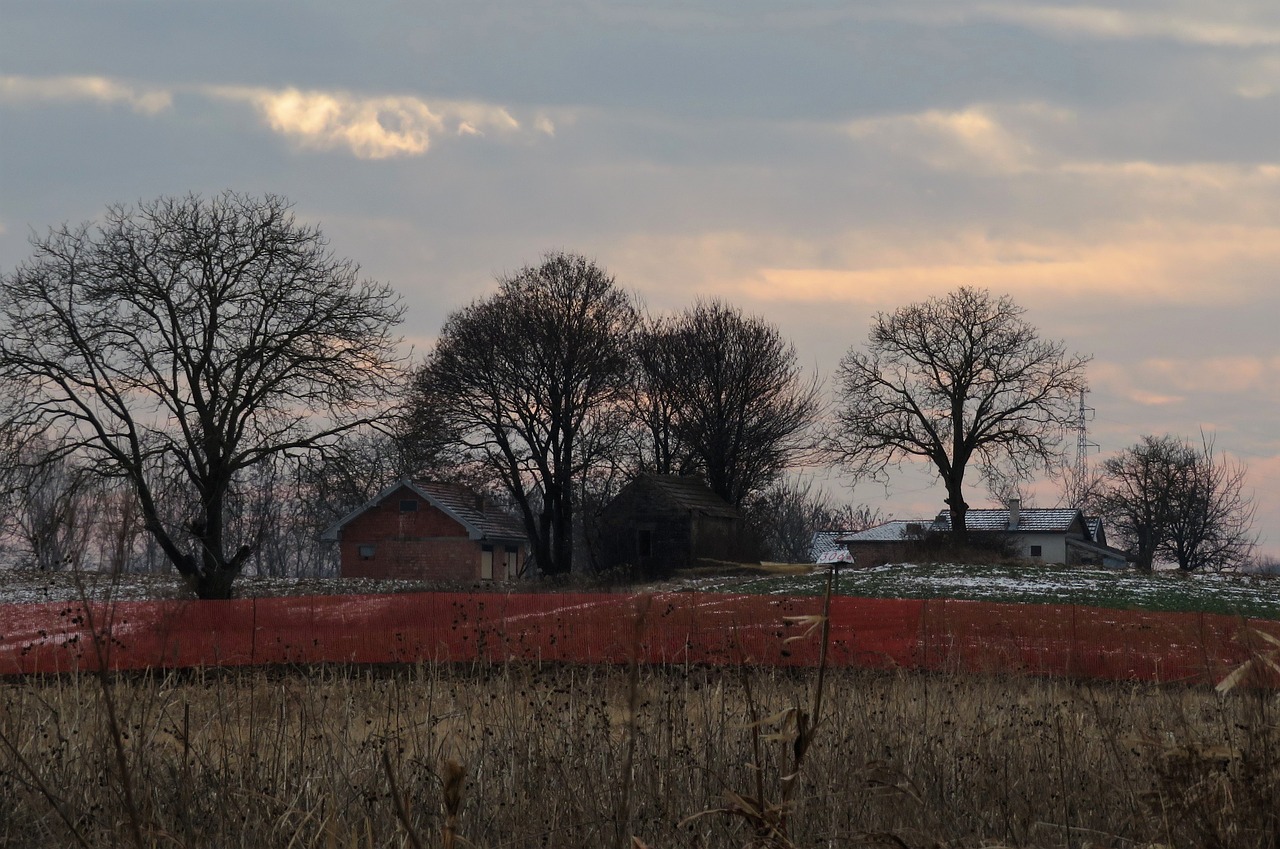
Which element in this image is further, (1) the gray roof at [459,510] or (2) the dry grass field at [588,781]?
(1) the gray roof at [459,510]

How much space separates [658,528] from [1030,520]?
3432 centimetres

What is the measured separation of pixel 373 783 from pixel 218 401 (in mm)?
26228

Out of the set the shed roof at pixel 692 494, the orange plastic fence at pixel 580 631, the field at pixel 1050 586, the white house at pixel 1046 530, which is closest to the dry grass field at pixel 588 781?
the orange plastic fence at pixel 580 631

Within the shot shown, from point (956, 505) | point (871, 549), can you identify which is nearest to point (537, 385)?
point (956, 505)

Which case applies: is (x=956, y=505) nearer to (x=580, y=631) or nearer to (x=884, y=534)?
(x=884, y=534)

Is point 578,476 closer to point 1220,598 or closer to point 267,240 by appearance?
point 267,240

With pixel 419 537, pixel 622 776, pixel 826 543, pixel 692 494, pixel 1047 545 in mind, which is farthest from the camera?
pixel 826 543

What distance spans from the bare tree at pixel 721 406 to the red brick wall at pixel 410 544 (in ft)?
31.5

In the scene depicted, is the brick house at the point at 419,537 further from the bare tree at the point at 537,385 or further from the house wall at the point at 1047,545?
the house wall at the point at 1047,545

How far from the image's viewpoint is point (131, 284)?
96.5ft

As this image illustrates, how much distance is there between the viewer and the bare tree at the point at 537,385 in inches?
1924

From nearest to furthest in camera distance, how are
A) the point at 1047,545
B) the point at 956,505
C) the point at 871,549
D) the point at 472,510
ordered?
the point at 956,505 < the point at 472,510 < the point at 1047,545 < the point at 871,549

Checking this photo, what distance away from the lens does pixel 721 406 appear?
54531mm

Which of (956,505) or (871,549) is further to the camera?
(871,549)
